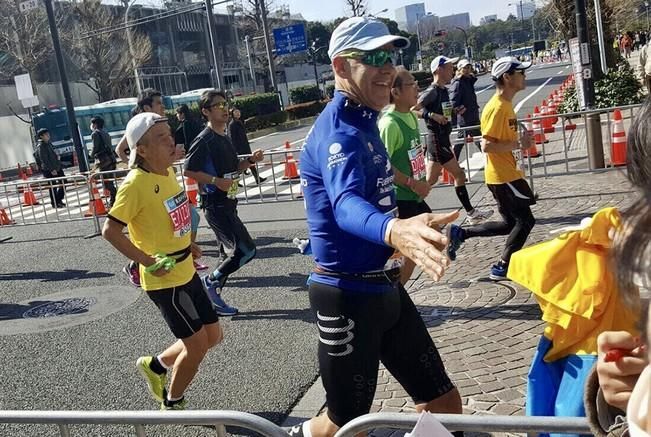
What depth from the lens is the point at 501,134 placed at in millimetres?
6453

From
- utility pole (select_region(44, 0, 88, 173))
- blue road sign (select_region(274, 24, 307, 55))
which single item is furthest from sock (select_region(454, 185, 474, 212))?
blue road sign (select_region(274, 24, 307, 55))

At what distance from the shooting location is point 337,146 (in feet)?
8.98

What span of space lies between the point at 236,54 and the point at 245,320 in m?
78.0

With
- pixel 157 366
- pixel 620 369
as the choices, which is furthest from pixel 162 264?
pixel 620 369

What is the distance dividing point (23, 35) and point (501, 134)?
41338 mm

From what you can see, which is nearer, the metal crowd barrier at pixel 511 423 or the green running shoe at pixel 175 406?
the metal crowd barrier at pixel 511 423

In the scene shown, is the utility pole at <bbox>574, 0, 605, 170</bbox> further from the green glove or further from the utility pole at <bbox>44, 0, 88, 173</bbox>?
the utility pole at <bbox>44, 0, 88, 173</bbox>

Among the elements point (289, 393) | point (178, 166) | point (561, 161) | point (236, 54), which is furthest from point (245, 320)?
point (236, 54)

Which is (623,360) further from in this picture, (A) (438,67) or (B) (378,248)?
(A) (438,67)

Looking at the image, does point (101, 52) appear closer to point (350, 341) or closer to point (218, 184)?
point (218, 184)

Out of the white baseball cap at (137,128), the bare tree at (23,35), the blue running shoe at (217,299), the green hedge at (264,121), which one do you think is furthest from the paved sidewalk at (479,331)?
the bare tree at (23,35)

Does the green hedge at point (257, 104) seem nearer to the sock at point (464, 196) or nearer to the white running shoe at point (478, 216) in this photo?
the sock at point (464, 196)

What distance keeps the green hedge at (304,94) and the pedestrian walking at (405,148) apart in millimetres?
43398

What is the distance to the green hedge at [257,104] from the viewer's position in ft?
128
